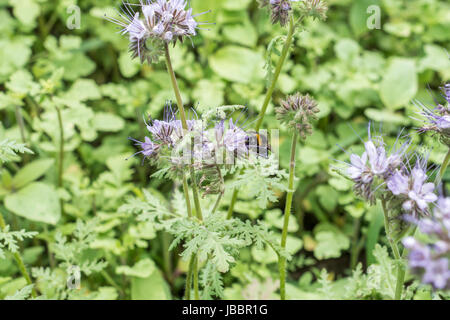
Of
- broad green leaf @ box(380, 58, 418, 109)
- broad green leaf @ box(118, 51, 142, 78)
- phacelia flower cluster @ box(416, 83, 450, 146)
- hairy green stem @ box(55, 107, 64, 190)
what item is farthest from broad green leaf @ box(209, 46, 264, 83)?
phacelia flower cluster @ box(416, 83, 450, 146)

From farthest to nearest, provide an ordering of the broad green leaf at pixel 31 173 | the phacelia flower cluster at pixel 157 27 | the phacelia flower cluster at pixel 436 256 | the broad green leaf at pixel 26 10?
the broad green leaf at pixel 26 10, the broad green leaf at pixel 31 173, the phacelia flower cluster at pixel 157 27, the phacelia flower cluster at pixel 436 256

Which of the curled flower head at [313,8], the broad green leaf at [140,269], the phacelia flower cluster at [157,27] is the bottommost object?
the broad green leaf at [140,269]

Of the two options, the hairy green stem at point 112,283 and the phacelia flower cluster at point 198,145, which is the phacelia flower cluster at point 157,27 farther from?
the hairy green stem at point 112,283

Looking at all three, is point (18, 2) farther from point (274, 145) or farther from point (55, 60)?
point (274, 145)

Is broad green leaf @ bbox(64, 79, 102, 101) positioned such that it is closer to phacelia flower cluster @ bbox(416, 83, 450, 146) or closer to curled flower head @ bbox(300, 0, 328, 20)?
curled flower head @ bbox(300, 0, 328, 20)

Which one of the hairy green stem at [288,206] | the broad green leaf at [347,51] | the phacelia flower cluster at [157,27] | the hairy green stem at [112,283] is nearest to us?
the phacelia flower cluster at [157,27]

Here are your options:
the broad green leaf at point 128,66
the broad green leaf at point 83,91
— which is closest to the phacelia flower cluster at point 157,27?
the broad green leaf at point 83,91
